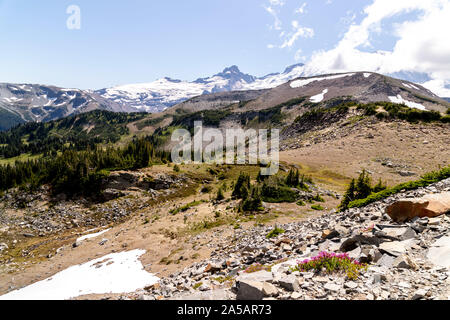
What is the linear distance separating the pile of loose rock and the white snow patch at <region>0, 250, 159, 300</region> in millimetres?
4884

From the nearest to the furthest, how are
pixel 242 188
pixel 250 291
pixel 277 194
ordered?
pixel 250 291, pixel 277 194, pixel 242 188

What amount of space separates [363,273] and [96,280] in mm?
18910

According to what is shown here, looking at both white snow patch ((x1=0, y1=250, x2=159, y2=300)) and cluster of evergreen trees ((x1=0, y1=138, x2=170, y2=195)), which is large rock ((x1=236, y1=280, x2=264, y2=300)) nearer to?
white snow patch ((x1=0, y1=250, x2=159, y2=300))

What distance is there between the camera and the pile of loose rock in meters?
6.71

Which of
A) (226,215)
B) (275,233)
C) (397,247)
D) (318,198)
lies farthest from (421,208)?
(318,198)

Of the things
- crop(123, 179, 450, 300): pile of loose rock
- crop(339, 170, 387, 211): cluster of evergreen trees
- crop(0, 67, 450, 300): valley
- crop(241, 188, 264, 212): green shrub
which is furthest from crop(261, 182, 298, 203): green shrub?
crop(123, 179, 450, 300): pile of loose rock

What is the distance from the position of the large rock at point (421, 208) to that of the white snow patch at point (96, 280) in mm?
15074

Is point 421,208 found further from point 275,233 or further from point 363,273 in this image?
point 275,233

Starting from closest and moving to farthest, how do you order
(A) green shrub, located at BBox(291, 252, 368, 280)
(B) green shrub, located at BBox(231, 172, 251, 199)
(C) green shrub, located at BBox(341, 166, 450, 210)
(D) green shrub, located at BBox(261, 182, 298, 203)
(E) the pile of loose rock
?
(E) the pile of loose rock, (A) green shrub, located at BBox(291, 252, 368, 280), (C) green shrub, located at BBox(341, 166, 450, 210), (D) green shrub, located at BBox(261, 182, 298, 203), (B) green shrub, located at BBox(231, 172, 251, 199)

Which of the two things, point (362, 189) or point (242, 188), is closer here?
point (362, 189)

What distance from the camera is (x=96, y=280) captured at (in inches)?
710
